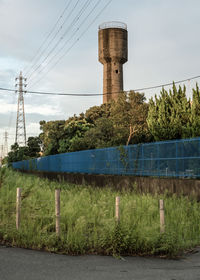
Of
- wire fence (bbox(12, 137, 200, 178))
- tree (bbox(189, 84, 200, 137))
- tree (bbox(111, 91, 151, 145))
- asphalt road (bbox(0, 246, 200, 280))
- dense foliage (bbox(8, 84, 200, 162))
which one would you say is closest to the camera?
asphalt road (bbox(0, 246, 200, 280))

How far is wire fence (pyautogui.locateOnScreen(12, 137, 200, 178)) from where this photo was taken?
16188mm

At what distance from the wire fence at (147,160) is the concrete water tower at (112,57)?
36.4 meters

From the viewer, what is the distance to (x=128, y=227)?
331 inches

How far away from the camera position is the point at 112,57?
6400cm

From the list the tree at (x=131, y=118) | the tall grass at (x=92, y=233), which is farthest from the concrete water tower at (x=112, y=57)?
the tall grass at (x=92, y=233)

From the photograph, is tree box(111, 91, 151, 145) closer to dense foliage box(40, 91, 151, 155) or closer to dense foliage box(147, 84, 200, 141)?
dense foliage box(40, 91, 151, 155)

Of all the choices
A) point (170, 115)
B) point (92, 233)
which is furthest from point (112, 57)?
point (92, 233)

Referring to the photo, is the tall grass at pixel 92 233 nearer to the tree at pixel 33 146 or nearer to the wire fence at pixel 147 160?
the wire fence at pixel 147 160

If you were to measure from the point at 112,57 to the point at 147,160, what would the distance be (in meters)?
47.8

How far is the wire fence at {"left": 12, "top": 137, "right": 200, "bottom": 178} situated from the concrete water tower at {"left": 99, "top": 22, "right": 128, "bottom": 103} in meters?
36.4

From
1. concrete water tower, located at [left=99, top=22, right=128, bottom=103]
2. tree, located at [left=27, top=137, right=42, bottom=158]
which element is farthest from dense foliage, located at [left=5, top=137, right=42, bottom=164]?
concrete water tower, located at [left=99, top=22, right=128, bottom=103]

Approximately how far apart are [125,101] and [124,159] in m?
12.1

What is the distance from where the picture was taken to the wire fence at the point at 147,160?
1619cm

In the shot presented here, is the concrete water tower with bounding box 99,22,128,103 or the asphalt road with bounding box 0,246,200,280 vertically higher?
the concrete water tower with bounding box 99,22,128,103
